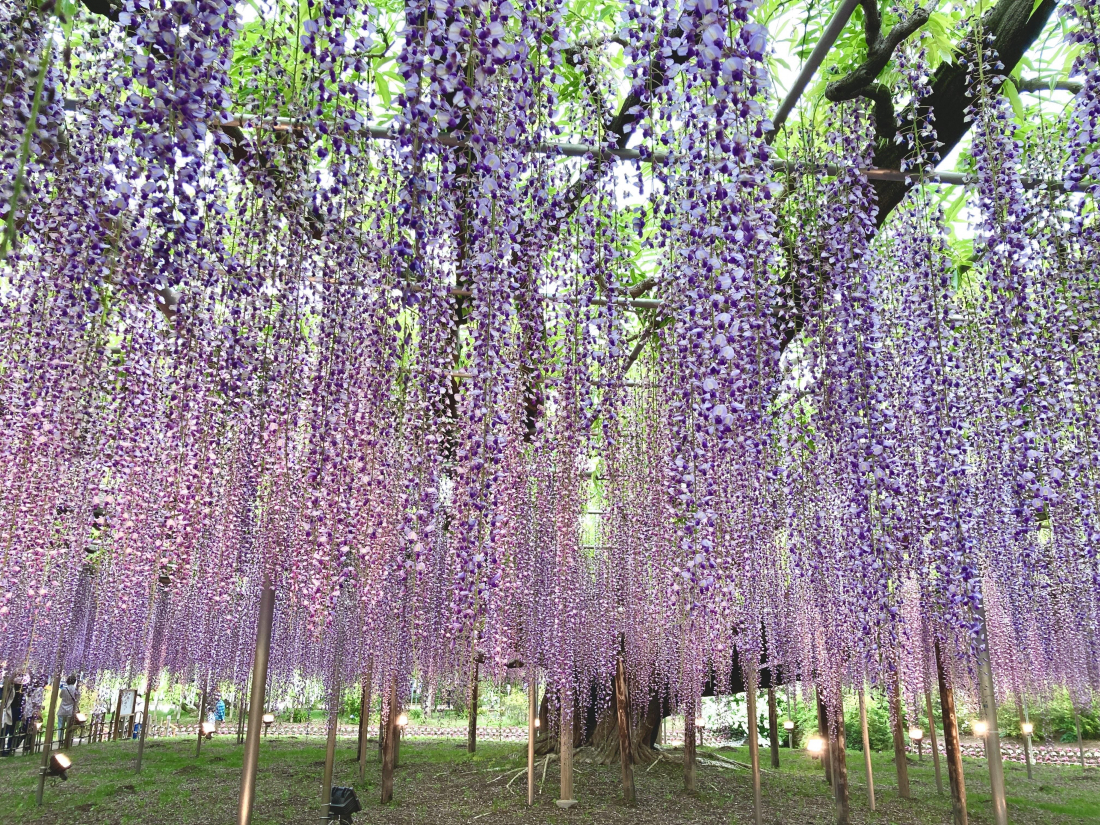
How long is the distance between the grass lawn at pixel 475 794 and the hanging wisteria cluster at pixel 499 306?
2.69 m

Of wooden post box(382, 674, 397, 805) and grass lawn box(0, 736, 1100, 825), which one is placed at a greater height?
wooden post box(382, 674, 397, 805)

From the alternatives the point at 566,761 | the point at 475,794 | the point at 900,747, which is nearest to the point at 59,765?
the point at 475,794

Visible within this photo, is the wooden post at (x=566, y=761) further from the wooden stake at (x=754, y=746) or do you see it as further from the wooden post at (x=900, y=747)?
the wooden post at (x=900, y=747)

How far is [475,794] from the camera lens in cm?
873

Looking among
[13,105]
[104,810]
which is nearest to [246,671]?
[104,810]

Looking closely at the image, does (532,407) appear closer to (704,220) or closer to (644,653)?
(704,220)

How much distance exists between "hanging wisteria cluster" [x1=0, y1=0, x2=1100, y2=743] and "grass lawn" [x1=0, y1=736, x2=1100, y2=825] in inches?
106

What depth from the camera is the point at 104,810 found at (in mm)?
7516

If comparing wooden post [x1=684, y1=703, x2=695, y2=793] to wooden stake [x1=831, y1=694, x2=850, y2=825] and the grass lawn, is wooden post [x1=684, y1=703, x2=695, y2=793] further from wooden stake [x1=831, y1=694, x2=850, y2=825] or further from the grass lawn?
wooden stake [x1=831, y1=694, x2=850, y2=825]

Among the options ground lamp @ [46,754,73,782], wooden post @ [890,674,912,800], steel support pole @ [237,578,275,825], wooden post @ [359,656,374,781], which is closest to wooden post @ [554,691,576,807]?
wooden post @ [359,656,374,781]

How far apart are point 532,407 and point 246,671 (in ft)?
24.8

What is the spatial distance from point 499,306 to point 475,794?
757cm

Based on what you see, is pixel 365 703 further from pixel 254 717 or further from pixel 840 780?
pixel 840 780

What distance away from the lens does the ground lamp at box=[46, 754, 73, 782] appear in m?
8.40
